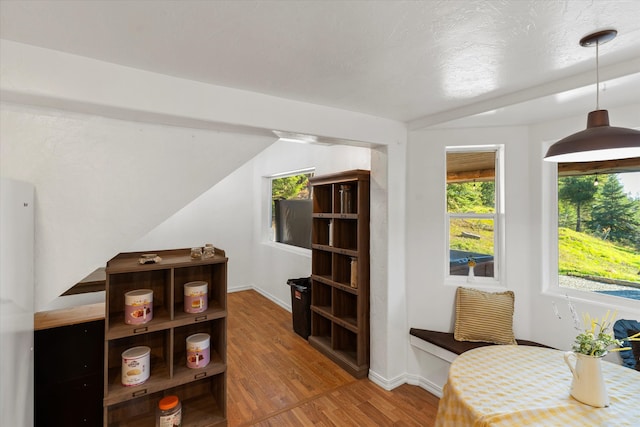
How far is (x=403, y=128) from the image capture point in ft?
9.04

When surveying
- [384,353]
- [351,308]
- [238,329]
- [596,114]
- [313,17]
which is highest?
[313,17]

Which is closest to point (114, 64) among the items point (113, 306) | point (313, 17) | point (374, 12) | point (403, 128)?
point (313, 17)

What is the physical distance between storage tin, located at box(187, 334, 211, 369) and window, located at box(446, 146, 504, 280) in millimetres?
2131

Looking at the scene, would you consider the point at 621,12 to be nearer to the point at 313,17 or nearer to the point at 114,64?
the point at 313,17

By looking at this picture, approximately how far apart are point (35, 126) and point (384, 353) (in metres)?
2.85

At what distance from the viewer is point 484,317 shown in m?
2.46

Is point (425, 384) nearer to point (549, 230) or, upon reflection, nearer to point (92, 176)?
point (549, 230)

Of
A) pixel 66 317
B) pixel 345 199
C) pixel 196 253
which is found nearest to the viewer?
pixel 66 317

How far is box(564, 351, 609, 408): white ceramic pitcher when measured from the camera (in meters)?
1.27

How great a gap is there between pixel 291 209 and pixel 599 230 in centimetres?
365

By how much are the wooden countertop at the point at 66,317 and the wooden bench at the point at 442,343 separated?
94.5 inches

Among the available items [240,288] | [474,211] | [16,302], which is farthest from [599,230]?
[240,288]

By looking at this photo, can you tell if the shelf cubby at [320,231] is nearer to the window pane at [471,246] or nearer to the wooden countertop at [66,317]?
the window pane at [471,246]

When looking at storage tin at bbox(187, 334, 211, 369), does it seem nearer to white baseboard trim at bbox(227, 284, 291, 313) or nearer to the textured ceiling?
the textured ceiling
